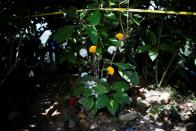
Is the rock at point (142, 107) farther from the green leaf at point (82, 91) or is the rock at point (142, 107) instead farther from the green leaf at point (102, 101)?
the green leaf at point (82, 91)

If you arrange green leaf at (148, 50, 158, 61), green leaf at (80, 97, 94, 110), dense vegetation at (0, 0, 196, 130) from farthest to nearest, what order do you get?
green leaf at (148, 50, 158, 61)
dense vegetation at (0, 0, 196, 130)
green leaf at (80, 97, 94, 110)

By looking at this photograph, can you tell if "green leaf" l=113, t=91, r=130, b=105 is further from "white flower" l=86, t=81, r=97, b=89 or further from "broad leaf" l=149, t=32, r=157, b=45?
"broad leaf" l=149, t=32, r=157, b=45

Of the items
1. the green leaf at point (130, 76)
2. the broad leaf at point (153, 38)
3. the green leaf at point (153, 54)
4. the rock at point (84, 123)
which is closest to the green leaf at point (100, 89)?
the green leaf at point (130, 76)

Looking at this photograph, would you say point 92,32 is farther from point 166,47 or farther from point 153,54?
point 166,47

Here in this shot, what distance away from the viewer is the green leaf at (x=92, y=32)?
13.8 feet

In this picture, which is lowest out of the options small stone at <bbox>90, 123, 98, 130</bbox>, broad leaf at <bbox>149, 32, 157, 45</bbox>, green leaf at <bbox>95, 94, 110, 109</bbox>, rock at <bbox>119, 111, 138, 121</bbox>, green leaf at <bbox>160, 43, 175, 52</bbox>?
small stone at <bbox>90, 123, 98, 130</bbox>

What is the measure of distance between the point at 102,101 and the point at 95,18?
993mm

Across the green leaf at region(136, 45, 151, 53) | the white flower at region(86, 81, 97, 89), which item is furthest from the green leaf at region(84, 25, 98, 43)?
the green leaf at region(136, 45, 151, 53)

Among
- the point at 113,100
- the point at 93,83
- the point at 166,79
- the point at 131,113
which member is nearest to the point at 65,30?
the point at 93,83

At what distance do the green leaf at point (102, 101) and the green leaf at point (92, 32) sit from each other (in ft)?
2.26

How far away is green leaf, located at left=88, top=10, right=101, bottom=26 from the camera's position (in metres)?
4.12

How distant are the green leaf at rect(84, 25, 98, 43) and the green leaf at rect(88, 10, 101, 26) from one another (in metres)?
0.12

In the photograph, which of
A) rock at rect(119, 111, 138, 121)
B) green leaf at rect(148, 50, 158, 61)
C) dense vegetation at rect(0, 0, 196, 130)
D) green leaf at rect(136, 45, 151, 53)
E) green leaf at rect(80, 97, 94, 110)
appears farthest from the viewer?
green leaf at rect(136, 45, 151, 53)

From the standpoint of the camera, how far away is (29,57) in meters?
5.60
